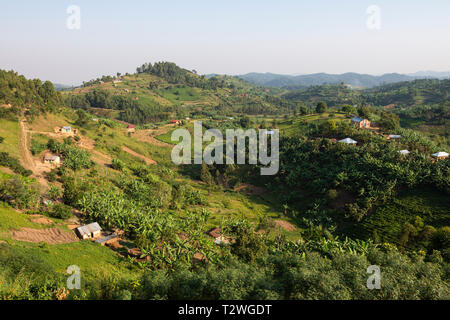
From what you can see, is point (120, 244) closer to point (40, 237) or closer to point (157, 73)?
point (40, 237)

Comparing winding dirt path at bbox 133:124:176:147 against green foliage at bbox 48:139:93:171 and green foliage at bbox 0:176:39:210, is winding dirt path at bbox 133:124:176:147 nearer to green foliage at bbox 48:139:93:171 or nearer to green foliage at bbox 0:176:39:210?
green foliage at bbox 48:139:93:171

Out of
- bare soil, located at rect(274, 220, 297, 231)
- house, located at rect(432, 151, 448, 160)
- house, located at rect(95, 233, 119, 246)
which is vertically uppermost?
house, located at rect(432, 151, 448, 160)

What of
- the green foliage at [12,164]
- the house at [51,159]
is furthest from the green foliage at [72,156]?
the green foliage at [12,164]

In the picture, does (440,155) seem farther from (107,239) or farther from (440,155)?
(107,239)

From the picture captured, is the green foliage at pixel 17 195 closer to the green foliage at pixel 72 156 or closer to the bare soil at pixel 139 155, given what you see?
the green foliage at pixel 72 156

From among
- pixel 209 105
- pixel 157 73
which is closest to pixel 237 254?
pixel 209 105

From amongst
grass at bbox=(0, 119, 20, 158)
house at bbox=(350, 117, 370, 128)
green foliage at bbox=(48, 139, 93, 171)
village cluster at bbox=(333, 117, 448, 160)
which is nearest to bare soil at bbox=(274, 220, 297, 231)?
village cluster at bbox=(333, 117, 448, 160)

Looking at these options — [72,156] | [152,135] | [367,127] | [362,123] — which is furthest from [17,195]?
[367,127]
